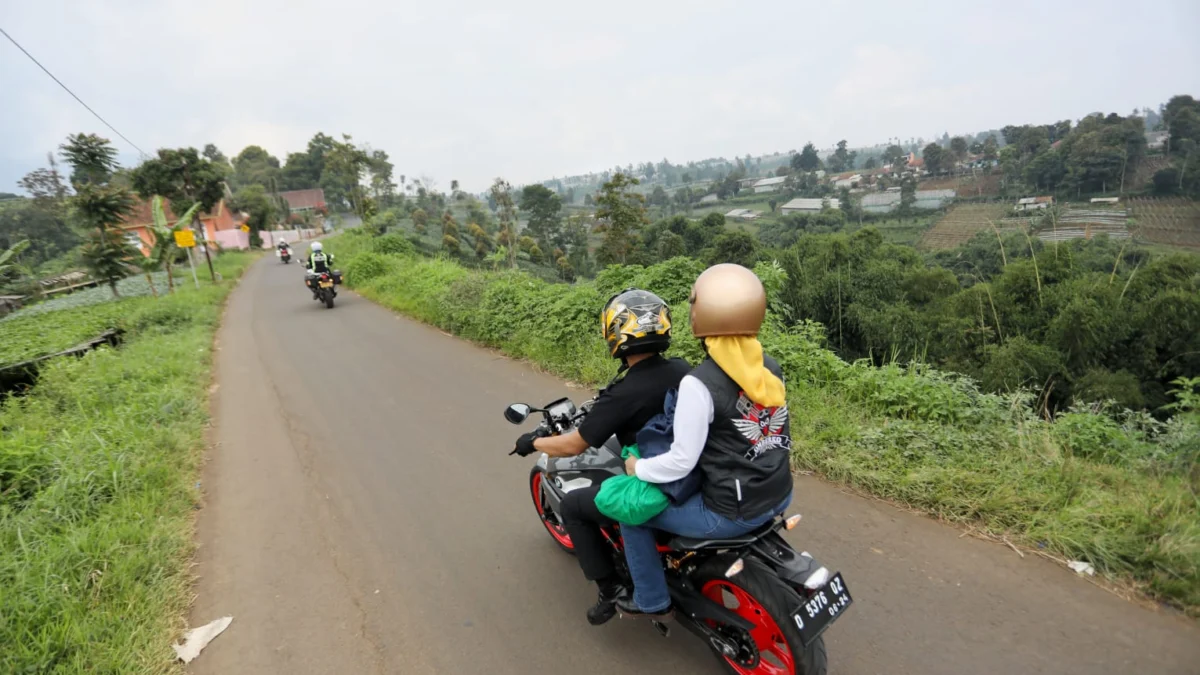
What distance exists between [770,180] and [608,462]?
123ft

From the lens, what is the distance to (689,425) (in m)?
1.99

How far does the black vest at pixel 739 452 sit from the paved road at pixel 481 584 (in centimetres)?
98

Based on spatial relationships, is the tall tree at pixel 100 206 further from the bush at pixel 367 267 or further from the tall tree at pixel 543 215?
the tall tree at pixel 543 215

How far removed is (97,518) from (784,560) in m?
4.74

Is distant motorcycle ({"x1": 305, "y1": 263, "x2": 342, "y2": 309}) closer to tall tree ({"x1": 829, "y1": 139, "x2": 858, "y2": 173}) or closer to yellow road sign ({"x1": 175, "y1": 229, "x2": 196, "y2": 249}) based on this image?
yellow road sign ({"x1": 175, "y1": 229, "x2": 196, "y2": 249})

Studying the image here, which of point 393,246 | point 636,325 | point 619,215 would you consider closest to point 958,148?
point 619,215

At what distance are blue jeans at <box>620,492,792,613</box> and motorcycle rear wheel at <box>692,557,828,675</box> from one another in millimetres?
160

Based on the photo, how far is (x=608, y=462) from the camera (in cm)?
286

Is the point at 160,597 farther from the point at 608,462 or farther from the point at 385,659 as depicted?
the point at 608,462

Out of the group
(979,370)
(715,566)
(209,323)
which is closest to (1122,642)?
(715,566)

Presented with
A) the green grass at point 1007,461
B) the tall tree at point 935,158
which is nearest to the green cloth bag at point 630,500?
the green grass at point 1007,461

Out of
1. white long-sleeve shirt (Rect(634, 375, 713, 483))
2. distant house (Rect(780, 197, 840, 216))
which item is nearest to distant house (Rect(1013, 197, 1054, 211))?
distant house (Rect(780, 197, 840, 216))

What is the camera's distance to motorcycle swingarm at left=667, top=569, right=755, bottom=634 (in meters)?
2.19

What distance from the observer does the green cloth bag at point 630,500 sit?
A: 7.10 feet
